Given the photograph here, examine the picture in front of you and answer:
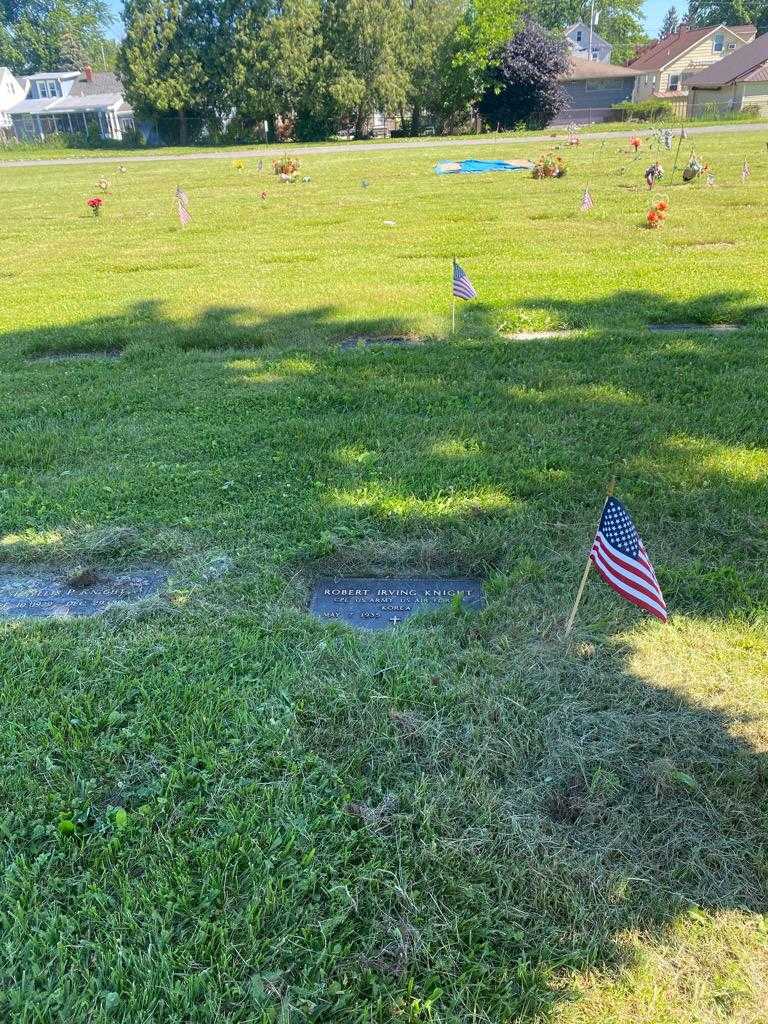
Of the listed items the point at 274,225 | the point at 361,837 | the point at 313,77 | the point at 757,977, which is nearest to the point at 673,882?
the point at 757,977

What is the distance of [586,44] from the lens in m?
62.5

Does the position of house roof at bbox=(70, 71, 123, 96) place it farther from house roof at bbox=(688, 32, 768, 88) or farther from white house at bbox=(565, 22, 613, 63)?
house roof at bbox=(688, 32, 768, 88)

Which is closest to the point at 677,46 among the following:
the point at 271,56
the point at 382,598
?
the point at 271,56

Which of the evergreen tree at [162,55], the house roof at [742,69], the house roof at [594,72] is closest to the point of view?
the evergreen tree at [162,55]

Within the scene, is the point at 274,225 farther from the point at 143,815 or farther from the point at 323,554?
the point at 143,815

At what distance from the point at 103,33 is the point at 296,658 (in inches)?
3925

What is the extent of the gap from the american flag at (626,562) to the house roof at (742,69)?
50.0 meters

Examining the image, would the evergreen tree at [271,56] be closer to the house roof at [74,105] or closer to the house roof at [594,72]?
the house roof at [74,105]

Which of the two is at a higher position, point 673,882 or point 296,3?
point 296,3

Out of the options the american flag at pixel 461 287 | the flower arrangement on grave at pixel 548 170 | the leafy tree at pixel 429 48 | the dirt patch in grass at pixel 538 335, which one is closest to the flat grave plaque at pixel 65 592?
the american flag at pixel 461 287

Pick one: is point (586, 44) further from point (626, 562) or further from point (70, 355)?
point (626, 562)

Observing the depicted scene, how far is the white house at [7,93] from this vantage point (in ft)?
184

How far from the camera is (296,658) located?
8.71 ft

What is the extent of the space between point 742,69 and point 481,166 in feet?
109
